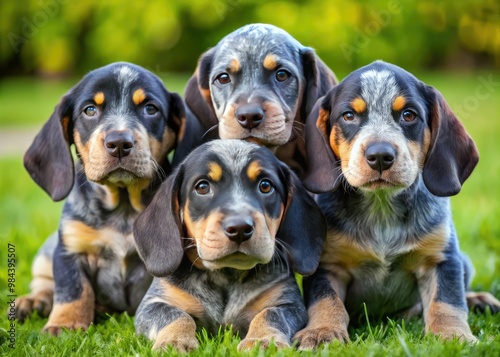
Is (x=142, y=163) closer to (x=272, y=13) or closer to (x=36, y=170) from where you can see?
(x=36, y=170)

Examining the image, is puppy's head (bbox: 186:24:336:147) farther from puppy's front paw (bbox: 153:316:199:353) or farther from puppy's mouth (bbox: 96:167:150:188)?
puppy's front paw (bbox: 153:316:199:353)

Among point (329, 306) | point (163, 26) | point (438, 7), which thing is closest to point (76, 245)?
point (329, 306)

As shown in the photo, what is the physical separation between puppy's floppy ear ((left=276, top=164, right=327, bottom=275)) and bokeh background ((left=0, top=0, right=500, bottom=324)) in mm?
11605

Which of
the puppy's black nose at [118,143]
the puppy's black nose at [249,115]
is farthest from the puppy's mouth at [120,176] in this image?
the puppy's black nose at [249,115]

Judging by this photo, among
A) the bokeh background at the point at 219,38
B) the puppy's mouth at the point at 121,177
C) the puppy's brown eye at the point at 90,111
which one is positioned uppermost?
the puppy's brown eye at the point at 90,111

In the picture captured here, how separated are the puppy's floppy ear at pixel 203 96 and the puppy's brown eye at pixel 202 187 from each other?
1.58m

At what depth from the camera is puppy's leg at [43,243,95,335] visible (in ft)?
20.6

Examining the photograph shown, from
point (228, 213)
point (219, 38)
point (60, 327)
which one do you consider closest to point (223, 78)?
point (228, 213)

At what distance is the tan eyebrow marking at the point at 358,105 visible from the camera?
5883mm

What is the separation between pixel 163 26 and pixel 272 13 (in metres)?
4.00

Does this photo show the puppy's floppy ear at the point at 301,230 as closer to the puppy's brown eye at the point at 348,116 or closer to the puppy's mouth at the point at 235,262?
the puppy's mouth at the point at 235,262

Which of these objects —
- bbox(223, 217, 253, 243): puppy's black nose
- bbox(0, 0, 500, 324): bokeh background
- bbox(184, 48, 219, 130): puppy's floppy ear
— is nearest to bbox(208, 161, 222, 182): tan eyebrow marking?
bbox(223, 217, 253, 243): puppy's black nose

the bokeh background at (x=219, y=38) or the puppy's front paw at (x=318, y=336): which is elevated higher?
the puppy's front paw at (x=318, y=336)

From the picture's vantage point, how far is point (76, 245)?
6457 mm
